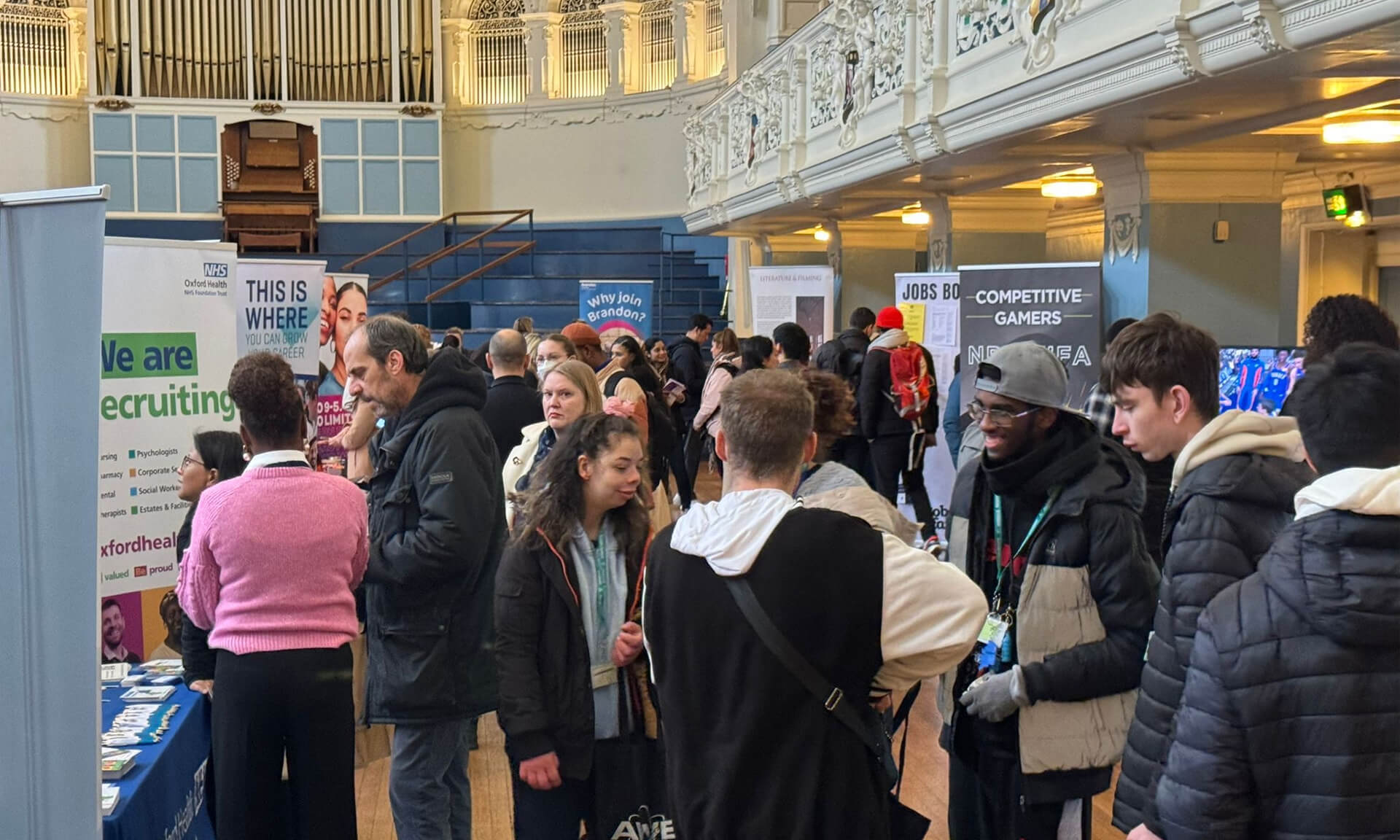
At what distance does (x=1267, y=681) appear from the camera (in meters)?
2.00

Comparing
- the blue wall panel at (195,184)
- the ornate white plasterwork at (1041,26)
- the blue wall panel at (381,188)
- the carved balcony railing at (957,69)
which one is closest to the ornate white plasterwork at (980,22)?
the carved balcony railing at (957,69)

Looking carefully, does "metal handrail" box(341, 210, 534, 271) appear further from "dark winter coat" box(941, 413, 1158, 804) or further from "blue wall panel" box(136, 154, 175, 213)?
"dark winter coat" box(941, 413, 1158, 804)

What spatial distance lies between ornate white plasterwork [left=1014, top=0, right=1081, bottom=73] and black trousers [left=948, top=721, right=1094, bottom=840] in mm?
3409

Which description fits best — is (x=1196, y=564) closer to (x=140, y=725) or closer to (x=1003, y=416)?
(x=1003, y=416)

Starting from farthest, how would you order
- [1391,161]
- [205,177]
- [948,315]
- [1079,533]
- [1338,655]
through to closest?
Answer: [205,177], [948,315], [1391,161], [1079,533], [1338,655]

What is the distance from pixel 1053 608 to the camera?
9.50 feet

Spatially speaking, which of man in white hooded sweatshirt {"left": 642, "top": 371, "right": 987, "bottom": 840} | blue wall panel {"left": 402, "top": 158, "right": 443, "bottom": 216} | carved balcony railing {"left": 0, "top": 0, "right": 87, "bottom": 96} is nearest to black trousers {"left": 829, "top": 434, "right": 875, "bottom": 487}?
man in white hooded sweatshirt {"left": 642, "top": 371, "right": 987, "bottom": 840}

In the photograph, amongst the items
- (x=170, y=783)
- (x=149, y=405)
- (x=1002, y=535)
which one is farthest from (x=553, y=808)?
(x=149, y=405)

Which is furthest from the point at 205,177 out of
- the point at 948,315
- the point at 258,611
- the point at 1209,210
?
the point at 258,611

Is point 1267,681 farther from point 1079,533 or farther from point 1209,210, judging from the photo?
point 1209,210

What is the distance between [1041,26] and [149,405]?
3.80 metres

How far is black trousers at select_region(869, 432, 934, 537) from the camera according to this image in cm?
855

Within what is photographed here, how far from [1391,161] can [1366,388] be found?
6158mm

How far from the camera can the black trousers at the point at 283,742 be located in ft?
10.2
